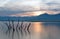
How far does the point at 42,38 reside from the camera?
58.3 ft

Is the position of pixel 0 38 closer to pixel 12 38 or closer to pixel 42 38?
pixel 12 38

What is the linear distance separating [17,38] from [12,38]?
A: 1.57 feet

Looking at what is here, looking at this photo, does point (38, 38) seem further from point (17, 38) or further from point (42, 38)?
point (17, 38)

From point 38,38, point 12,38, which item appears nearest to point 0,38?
point 12,38

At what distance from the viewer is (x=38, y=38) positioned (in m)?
17.8

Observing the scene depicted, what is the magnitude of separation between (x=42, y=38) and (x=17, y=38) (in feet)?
7.29

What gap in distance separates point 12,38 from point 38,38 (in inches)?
90.7

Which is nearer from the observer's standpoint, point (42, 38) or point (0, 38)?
point (0, 38)

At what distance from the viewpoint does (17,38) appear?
17.7m

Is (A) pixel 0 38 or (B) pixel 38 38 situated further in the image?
(B) pixel 38 38

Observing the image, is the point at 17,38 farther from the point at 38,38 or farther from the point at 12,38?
the point at 38,38

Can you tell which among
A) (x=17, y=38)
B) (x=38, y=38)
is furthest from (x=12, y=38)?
(x=38, y=38)

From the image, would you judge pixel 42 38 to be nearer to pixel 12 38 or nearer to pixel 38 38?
pixel 38 38

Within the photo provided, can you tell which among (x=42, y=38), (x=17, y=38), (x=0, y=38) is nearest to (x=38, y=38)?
(x=42, y=38)
